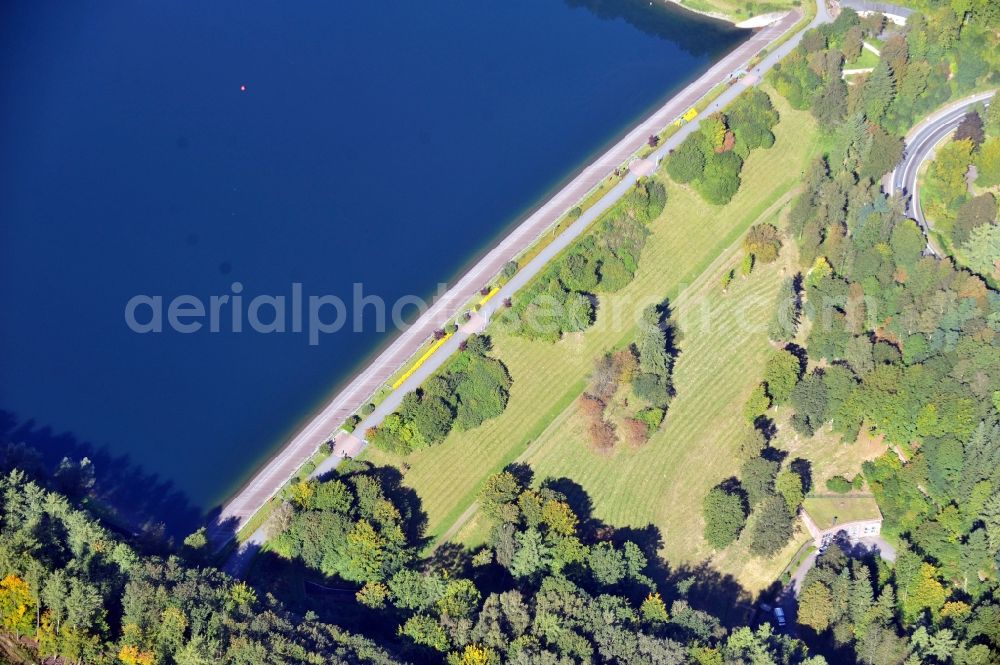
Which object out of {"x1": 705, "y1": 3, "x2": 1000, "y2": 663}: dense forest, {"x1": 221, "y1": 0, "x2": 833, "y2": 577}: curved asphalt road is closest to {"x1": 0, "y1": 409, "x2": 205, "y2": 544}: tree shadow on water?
{"x1": 221, "y1": 0, "x2": 833, "y2": 577}: curved asphalt road

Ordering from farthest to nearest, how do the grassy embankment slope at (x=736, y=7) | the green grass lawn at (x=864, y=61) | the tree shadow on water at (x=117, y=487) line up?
the grassy embankment slope at (x=736, y=7) < the green grass lawn at (x=864, y=61) < the tree shadow on water at (x=117, y=487)

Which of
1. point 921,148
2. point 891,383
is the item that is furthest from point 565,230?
point 921,148

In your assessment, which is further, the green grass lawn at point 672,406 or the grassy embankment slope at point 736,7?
the grassy embankment slope at point 736,7

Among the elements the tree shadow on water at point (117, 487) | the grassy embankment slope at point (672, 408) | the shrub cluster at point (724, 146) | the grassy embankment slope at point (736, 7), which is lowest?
the tree shadow on water at point (117, 487)

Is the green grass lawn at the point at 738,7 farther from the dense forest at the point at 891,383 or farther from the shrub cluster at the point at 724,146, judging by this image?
the shrub cluster at the point at 724,146

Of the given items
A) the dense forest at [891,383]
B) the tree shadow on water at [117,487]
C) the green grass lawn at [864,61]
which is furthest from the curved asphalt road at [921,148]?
the tree shadow on water at [117,487]

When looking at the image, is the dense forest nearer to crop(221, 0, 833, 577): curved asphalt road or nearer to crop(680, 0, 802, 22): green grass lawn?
crop(221, 0, 833, 577): curved asphalt road
